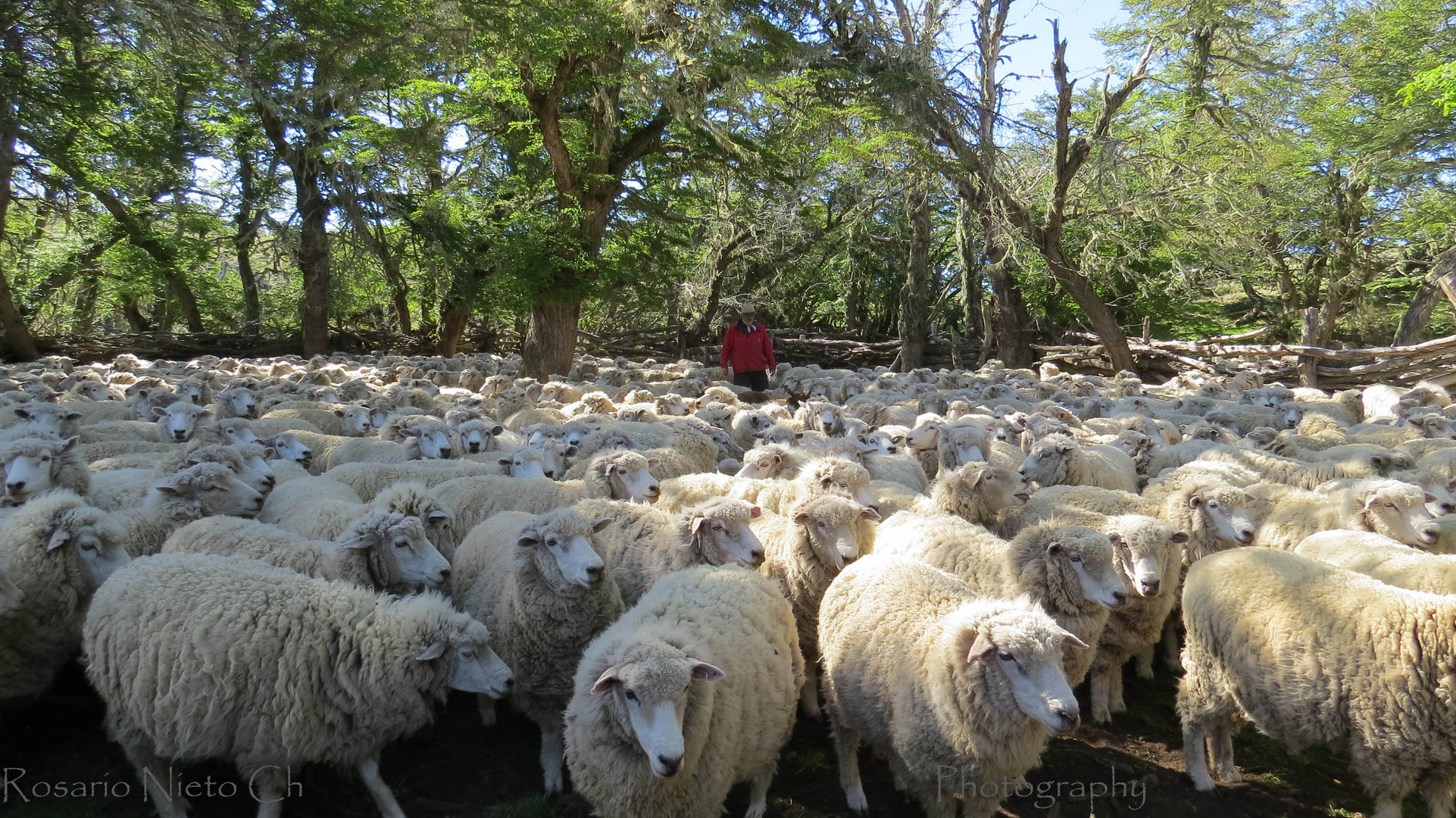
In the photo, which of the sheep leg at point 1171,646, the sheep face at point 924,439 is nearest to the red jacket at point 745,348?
the sheep face at point 924,439

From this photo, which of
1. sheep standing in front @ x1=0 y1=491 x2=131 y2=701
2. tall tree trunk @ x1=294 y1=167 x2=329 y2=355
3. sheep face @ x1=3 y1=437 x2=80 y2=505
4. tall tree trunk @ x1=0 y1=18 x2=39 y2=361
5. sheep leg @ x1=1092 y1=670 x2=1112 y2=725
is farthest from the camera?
tall tree trunk @ x1=294 y1=167 x2=329 y2=355

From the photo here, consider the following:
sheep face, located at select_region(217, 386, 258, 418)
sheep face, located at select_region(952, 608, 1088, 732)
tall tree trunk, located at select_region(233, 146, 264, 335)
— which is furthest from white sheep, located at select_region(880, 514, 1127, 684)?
tall tree trunk, located at select_region(233, 146, 264, 335)

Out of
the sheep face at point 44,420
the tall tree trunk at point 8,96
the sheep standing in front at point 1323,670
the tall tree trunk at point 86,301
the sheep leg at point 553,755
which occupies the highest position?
the tall tree trunk at point 8,96

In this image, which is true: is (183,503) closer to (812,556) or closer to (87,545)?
(87,545)

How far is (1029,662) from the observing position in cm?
309

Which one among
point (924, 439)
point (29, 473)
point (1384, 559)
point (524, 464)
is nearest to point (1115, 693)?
point (1384, 559)

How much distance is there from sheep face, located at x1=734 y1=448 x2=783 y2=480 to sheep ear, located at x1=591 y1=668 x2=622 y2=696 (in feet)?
12.2

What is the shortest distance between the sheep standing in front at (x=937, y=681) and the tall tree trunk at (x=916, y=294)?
17198mm

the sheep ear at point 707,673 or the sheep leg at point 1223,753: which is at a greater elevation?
the sheep ear at point 707,673

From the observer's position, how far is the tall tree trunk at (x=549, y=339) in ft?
48.2

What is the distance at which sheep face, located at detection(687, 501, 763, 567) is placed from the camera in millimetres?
4465

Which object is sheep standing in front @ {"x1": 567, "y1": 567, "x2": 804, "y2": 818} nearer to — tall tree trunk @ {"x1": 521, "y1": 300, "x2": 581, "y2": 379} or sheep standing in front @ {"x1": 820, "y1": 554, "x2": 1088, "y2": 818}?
sheep standing in front @ {"x1": 820, "y1": 554, "x2": 1088, "y2": 818}

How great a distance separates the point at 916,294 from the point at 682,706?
64.1 ft

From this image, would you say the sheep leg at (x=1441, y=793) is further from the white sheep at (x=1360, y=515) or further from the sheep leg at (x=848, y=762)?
the sheep leg at (x=848, y=762)
